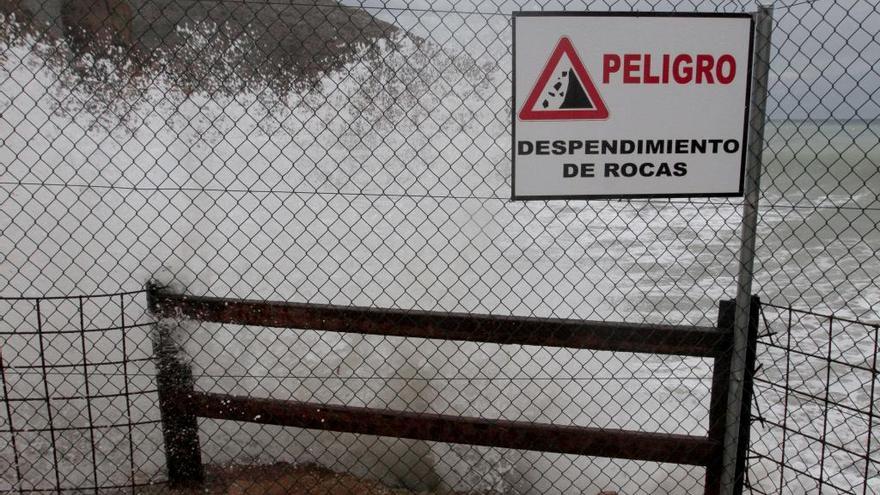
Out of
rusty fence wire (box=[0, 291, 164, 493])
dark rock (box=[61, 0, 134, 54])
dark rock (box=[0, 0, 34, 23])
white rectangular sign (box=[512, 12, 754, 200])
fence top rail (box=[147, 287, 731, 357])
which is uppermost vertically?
dark rock (box=[61, 0, 134, 54])

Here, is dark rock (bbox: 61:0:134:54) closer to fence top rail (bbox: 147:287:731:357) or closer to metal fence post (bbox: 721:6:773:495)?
fence top rail (bbox: 147:287:731:357)

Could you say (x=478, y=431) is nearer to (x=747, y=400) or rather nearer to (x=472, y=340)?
(x=472, y=340)

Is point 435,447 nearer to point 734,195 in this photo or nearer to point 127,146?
point 734,195

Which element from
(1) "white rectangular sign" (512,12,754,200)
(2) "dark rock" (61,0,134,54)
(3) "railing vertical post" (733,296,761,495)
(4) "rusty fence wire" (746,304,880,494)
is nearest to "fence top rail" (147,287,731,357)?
(3) "railing vertical post" (733,296,761,495)

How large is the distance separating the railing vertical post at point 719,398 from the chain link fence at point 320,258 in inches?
10.3

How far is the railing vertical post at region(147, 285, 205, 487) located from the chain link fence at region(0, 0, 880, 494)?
0.47 ft

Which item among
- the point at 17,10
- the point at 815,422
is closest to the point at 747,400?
the point at 815,422

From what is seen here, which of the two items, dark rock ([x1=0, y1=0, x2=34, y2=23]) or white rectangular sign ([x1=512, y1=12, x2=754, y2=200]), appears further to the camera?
dark rock ([x1=0, y1=0, x2=34, y2=23])

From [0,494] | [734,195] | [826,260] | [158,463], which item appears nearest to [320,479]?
[158,463]

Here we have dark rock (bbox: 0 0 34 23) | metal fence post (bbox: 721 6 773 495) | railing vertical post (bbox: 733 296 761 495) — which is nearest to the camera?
metal fence post (bbox: 721 6 773 495)

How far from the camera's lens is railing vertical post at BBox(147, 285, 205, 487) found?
3.68 metres

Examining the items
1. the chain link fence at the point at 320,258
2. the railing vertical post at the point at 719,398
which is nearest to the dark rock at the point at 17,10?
the chain link fence at the point at 320,258

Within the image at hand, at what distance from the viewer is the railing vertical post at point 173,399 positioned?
368 centimetres

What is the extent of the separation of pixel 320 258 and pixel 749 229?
8825mm
